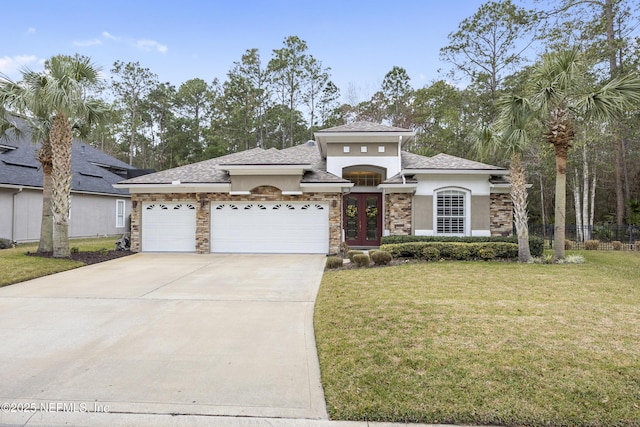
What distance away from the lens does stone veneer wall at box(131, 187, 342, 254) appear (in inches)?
535

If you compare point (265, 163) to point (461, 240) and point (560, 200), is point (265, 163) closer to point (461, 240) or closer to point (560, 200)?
point (461, 240)

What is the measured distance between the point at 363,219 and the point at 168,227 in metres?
8.32

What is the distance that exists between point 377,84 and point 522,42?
1186cm

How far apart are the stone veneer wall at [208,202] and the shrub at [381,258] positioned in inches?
119

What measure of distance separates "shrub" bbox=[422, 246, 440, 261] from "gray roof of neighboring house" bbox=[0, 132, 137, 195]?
591 inches

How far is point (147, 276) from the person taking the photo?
30.2 feet

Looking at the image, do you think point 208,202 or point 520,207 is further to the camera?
point 208,202

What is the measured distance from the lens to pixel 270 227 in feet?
45.4

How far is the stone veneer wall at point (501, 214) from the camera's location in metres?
13.5

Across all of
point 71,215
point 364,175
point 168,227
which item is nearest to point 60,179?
point 168,227

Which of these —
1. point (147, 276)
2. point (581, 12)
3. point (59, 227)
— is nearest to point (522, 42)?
point (581, 12)

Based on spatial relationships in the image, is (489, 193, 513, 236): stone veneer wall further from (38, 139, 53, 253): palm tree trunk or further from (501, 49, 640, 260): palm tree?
(38, 139, 53, 253): palm tree trunk

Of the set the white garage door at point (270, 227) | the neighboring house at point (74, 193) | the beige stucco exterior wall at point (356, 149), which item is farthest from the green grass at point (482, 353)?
the neighboring house at point (74, 193)

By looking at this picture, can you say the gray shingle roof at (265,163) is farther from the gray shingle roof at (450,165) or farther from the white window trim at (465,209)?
the white window trim at (465,209)
